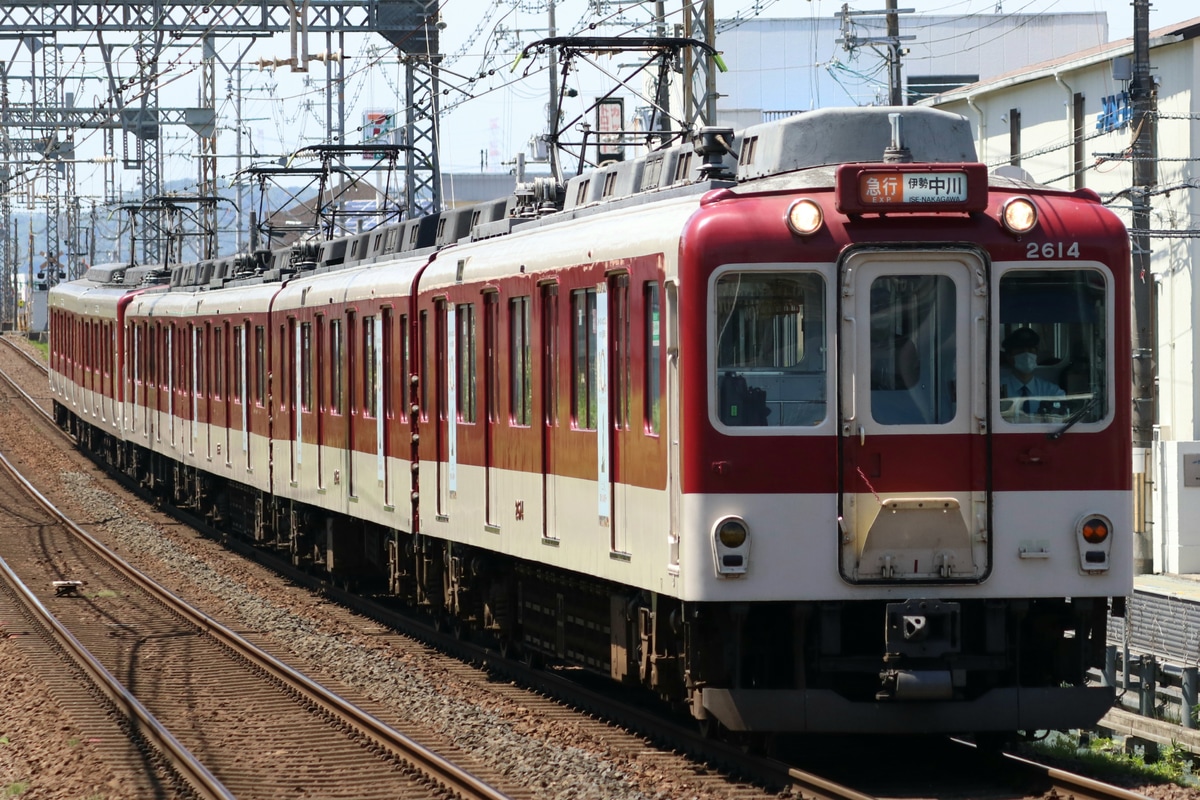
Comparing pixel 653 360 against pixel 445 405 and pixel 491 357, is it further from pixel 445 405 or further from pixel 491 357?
pixel 445 405

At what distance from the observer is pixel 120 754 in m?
10.8

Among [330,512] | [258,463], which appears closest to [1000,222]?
[330,512]

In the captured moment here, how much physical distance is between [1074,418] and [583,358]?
2.88m

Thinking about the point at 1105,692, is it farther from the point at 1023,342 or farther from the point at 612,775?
the point at 612,775

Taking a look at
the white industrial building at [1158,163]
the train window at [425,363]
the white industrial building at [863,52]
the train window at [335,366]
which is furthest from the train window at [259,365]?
the white industrial building at [863,52]

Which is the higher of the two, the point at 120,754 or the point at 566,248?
the point at 566,248

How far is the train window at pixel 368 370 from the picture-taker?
1587 centimetres

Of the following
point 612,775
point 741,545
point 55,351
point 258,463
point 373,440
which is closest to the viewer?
point 741,545

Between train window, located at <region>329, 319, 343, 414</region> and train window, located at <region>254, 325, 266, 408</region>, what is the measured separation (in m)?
3.22

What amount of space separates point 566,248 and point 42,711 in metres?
4.74

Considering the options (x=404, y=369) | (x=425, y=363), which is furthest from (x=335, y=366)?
(x=425, y=363)

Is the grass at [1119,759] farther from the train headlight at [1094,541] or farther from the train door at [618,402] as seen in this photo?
the train door at [618,402]

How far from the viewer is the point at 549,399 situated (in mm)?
11219

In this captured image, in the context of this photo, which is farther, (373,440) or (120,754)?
(373,440)
